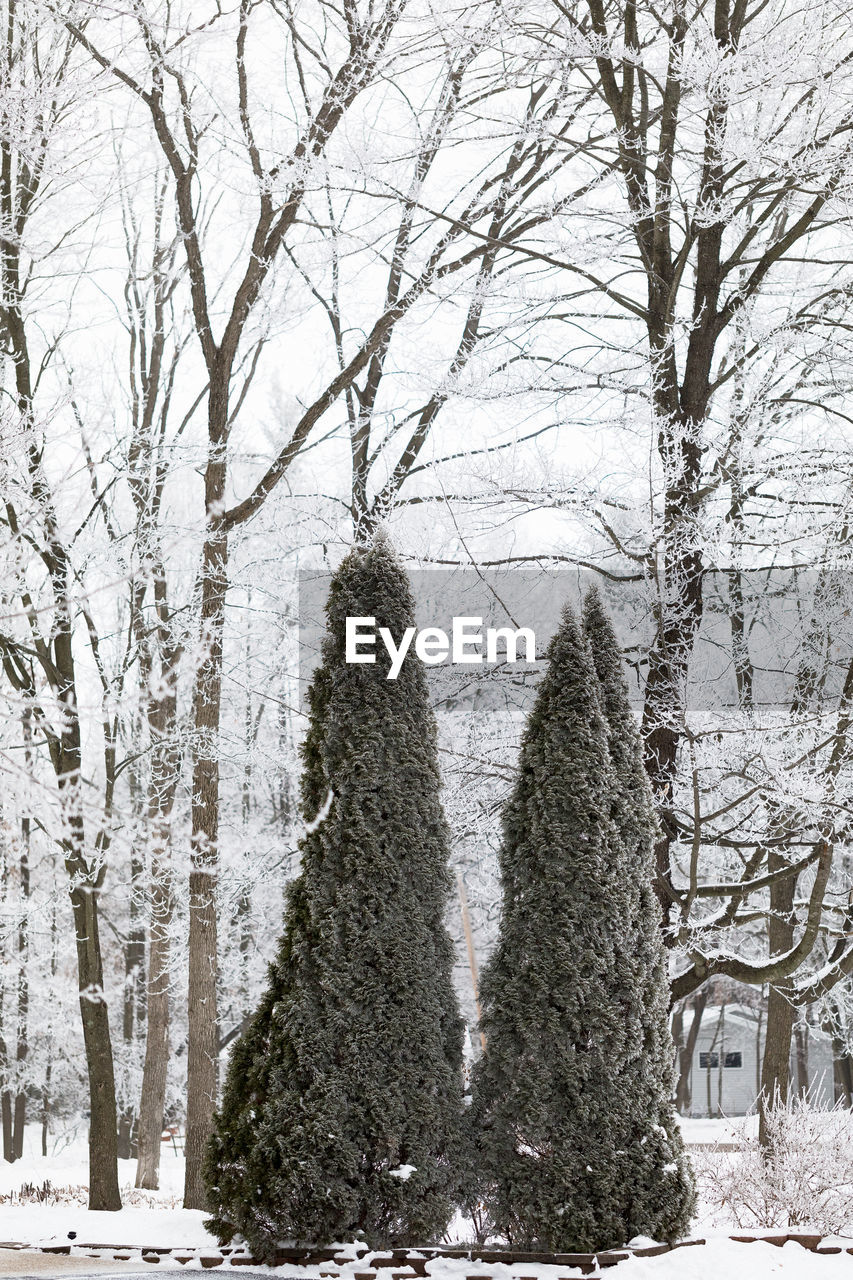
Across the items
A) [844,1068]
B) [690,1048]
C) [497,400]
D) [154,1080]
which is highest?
[497,400]

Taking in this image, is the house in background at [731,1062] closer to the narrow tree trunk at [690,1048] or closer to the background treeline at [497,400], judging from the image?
the narrow tree trunk at [690,1048]

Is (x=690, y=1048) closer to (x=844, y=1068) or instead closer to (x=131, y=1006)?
(x=844, y=1068)

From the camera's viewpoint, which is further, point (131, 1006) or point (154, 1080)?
point (131, 1006)

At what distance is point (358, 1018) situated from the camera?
5371mm

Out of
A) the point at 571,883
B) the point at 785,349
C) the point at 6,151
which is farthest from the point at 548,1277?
the point at 6,151

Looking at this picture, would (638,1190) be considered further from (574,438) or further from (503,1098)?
(574,438)

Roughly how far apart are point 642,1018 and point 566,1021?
406mm

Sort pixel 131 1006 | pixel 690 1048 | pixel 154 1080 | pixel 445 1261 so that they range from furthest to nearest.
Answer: pixel 690 1048 → pixel 131 1006 → pixel 154 1080 → pixel 445 1261

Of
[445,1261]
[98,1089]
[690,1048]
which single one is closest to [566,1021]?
[445,1261]

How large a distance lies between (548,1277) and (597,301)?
7004mm

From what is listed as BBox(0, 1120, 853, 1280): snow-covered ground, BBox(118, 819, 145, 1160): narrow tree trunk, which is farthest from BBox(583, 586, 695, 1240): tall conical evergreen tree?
BBox(118, 819, 145, 1160): narrow tree trunk

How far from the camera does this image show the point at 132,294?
39.0 feet

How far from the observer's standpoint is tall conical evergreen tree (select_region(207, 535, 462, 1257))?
205 inches

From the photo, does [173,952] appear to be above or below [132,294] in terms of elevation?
below
